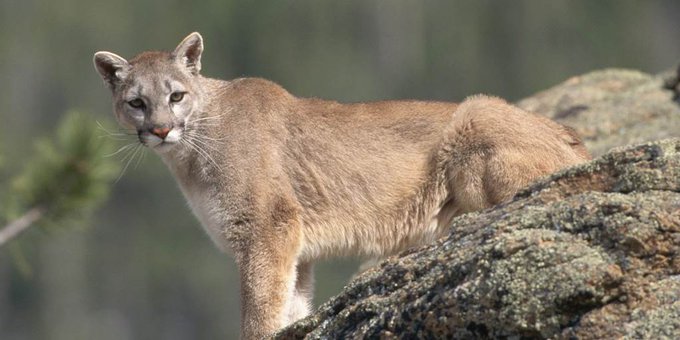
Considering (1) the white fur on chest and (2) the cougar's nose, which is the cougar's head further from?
(1) the white fur on chest

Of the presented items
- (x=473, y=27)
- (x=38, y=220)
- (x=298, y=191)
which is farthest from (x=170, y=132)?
(x=473, y=27)

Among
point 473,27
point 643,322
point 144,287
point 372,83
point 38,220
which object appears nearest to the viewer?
point 643,322

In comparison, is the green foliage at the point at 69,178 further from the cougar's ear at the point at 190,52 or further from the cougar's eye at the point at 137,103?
the cougar's eye at the point at 137,103

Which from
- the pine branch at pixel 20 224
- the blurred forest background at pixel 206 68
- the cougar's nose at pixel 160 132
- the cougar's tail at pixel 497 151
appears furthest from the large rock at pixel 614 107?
the blurred forest background at pixel 206 68

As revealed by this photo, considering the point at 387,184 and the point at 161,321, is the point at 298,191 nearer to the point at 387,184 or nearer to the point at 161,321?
the point at 387,184

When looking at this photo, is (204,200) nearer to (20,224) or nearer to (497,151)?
(497,151)

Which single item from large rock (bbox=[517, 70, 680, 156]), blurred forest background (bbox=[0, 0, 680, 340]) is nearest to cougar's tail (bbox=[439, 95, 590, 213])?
large rock (bbox=[517, 70, 680, 156])

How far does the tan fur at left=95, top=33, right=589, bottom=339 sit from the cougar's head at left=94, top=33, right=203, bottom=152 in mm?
19

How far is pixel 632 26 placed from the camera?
92750 mm

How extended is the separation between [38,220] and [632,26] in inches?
3234

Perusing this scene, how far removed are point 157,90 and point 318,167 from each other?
1564 millimetres

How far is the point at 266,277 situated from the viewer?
37.8ft

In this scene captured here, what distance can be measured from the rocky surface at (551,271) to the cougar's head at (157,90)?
399 cm

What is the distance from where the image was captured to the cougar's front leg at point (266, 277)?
11461mm
